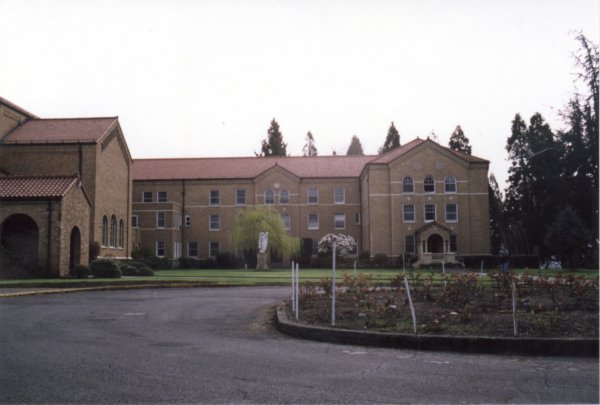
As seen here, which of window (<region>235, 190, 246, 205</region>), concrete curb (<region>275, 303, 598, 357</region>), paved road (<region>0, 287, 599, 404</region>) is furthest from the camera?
window (<region>235, 190, 246, 205</region>)

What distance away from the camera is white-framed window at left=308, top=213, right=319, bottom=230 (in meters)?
62.0

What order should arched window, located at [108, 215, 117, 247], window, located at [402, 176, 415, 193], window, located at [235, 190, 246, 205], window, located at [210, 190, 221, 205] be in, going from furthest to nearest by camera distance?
window, located at [210, 190, 221, 205] → window, located at [235, 190, 246, 205] → window, located at [402, 176, 415, 193] → arched window, located at [108, 215, 117, 247]

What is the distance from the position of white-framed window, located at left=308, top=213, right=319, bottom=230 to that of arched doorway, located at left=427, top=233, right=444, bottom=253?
12.5 m

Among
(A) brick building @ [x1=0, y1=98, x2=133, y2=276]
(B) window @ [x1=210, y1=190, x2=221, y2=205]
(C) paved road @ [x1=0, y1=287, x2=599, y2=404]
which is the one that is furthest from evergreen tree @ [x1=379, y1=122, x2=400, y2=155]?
(C) paved road @ [x1=0, y1=287, x2=599, y2=404]

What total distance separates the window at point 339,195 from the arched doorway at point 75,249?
1298 inches

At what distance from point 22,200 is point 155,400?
28294 mm

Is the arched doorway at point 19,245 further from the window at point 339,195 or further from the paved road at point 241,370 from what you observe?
the window at point 339,195

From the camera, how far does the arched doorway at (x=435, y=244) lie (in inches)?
2126

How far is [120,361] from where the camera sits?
8.13m

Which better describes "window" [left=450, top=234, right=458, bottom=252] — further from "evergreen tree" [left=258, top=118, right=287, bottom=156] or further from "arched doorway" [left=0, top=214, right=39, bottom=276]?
"evergreen tree" [left=258, top=118, right=287, bottom=156]

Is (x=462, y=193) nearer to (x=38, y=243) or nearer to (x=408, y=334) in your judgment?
(x=38, y=243)

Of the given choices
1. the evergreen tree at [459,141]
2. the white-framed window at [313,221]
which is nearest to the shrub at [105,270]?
the white-framed window at [313,221]

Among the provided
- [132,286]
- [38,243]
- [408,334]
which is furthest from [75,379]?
[38,243]

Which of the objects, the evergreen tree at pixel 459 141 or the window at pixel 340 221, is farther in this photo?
the evergreen tree at pixel 459 141
